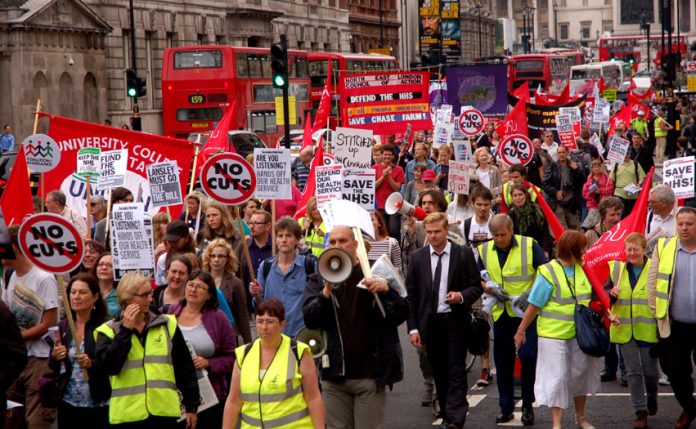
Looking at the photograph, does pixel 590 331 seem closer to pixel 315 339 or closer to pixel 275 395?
pixel 315 339

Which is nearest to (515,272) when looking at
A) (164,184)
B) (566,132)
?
(164,184)

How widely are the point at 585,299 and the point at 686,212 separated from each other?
2.82 feet

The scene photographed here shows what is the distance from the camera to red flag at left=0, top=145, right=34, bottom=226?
1081cm

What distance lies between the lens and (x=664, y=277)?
8.84 meters

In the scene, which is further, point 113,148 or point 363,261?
point 113,148

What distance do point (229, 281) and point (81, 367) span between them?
1.77 m

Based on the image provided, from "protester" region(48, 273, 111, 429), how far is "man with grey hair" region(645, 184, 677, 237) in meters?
4.73

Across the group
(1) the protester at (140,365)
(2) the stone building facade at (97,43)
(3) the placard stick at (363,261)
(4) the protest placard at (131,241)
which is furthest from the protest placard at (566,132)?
(2) the stone building facade at (97,43)

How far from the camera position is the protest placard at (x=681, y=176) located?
11195mm

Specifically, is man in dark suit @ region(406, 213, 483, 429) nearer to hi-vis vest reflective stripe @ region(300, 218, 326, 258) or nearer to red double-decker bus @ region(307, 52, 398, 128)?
hi-vis vest reflective stripe @ region(300, 218, 326, 258)

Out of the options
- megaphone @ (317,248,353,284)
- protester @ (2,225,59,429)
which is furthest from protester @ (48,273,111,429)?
megaphone @ (317,248,353,284)

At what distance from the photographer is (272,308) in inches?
260

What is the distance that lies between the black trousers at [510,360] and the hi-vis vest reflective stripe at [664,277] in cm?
97

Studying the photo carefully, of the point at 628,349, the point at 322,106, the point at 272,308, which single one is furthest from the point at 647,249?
the point at 322,106
